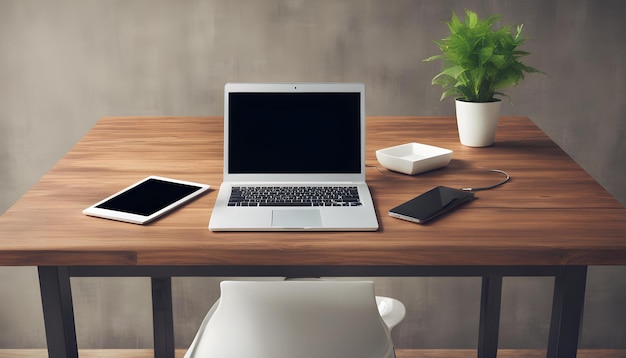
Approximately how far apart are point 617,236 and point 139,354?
2.02 metres

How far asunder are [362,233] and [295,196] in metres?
0.24

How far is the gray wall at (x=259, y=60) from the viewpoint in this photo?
2.60m

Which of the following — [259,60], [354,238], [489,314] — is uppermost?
[259,60]

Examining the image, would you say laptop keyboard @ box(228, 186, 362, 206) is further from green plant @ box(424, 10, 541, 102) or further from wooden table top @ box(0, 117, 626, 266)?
green plant @ box(424, 10, 541, 102)

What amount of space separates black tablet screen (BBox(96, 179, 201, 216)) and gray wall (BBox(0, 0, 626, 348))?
1.09 m

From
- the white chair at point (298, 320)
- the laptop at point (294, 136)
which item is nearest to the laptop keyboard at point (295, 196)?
the laptop at point (294, 136)

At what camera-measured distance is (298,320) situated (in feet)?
4.21

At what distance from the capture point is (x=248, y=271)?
1.44m

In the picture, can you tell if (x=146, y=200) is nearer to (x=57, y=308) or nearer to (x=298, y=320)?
(x=57, y=308)

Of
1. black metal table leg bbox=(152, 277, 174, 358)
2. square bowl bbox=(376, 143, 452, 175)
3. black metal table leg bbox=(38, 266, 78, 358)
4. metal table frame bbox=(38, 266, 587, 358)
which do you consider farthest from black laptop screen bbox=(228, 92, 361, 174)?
black metal table leg bbox=(152, 277, 174, 358)

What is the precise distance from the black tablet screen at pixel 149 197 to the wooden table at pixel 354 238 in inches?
1.8

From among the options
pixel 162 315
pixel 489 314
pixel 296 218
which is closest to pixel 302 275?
pixel 296 218

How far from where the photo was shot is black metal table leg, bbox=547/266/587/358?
1.45 m

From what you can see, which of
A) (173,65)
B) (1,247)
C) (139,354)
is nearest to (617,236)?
(1,247)
